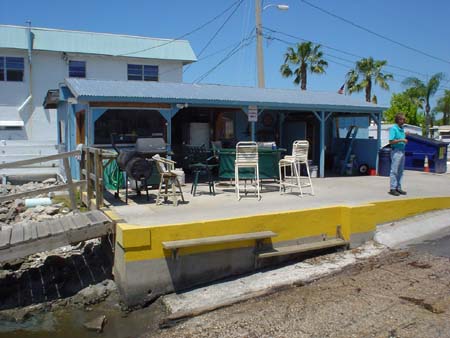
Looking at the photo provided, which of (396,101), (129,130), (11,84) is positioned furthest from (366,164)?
(396,101)

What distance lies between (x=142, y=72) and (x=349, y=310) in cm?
2279

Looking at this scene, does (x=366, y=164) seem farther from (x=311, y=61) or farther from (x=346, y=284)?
(x=311, y=61)

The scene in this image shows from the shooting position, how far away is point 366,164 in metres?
14.7

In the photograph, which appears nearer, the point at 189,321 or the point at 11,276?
the point at 189,321

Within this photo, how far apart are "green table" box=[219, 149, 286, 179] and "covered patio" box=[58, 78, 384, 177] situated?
137 cm

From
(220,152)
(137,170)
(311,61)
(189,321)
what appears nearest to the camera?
(189,321)

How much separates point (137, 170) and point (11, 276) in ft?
8.38

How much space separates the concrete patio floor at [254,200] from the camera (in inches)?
289

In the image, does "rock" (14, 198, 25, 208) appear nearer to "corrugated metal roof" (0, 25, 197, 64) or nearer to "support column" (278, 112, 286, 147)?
"support column" (278, 112, 286, 147)

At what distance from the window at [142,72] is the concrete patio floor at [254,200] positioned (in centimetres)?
1603

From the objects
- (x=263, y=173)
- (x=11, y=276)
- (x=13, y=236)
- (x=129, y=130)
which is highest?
(x=129, y=130)

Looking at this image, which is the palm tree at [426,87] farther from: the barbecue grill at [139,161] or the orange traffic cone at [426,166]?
the barbecue grill at [139,161]

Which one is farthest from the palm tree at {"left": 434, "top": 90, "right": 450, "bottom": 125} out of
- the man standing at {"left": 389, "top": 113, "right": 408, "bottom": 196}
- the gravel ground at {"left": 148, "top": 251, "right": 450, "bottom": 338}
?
the gravel ground at {"left": 148, "top": 251, "right": 450, "bottom": 338}

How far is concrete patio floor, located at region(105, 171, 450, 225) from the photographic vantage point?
733 cm
